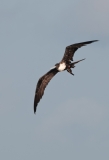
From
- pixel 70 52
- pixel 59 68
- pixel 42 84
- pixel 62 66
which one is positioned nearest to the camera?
pixel 70 52

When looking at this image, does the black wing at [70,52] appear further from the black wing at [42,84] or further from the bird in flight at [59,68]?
the black wing at [42,84]

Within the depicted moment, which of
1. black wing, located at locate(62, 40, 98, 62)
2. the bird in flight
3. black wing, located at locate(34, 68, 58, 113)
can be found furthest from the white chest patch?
black wing, located at locate(34, 68, 58, 113)

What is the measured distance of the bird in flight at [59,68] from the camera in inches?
1677

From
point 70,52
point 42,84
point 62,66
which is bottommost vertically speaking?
point 42,84

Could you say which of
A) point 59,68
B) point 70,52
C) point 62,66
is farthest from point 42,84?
point 70,52

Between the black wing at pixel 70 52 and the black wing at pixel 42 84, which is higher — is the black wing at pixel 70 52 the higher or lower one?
the higher one

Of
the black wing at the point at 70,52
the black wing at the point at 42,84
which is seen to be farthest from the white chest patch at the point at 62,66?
the black wing at the point at 42,84

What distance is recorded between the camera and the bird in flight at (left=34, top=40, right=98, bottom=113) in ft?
140

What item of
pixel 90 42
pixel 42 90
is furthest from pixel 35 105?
pixel 90 42

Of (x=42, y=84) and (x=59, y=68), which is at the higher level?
(x=59, y=68)

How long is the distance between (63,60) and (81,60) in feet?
16.9

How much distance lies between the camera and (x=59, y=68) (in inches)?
1736

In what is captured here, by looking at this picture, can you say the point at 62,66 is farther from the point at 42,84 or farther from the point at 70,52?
the point at 42,84

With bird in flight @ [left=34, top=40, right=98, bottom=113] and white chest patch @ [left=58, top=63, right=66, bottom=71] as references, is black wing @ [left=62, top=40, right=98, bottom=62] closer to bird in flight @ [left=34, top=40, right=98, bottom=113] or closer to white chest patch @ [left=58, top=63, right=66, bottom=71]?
bird in flight @ [left=34, top=40, right=98, bottom=113]
